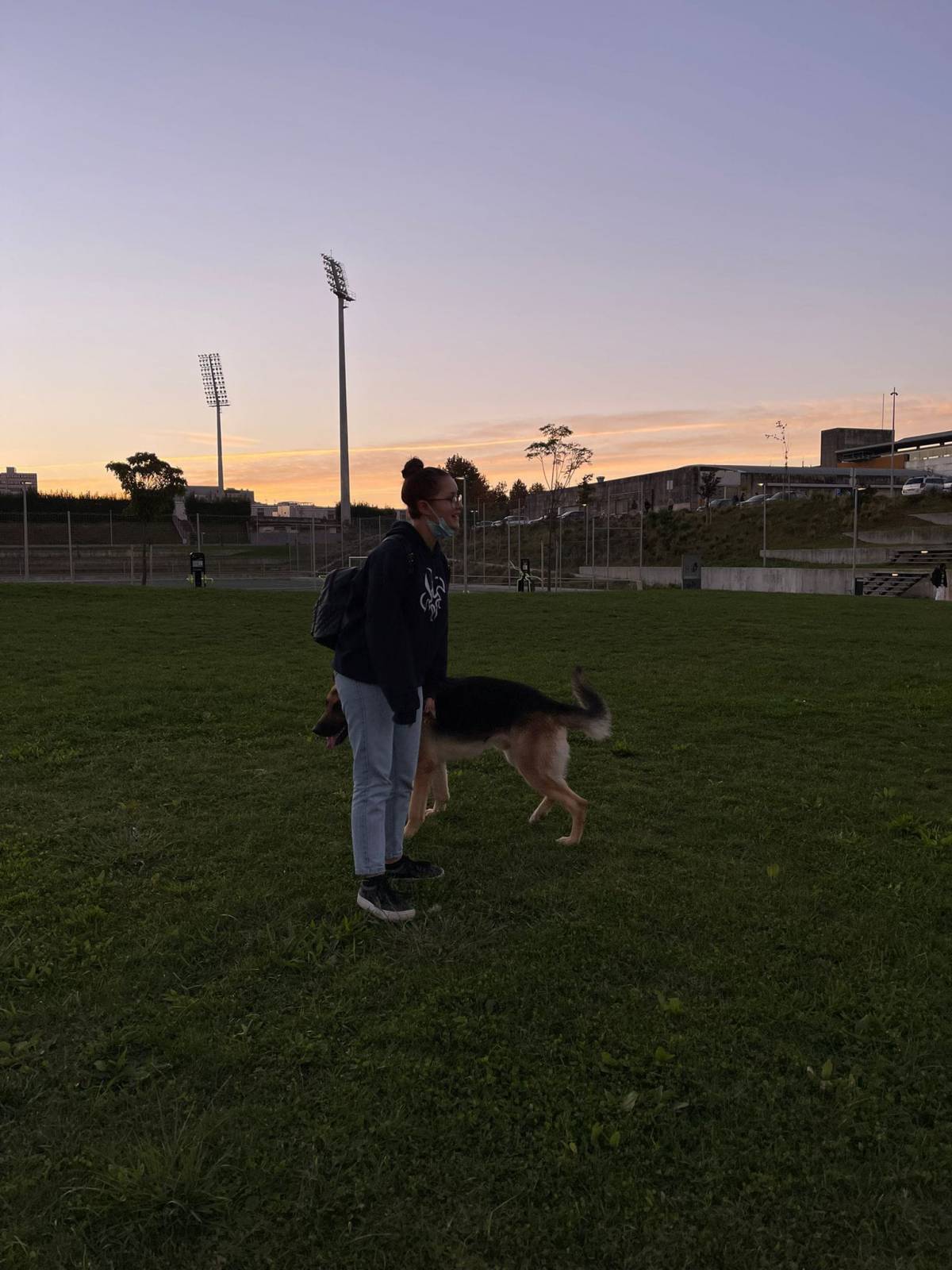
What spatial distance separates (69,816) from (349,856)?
2019mm

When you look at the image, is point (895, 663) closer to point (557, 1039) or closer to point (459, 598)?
point (557, 1039)

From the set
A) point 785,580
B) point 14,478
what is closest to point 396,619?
point 785,580

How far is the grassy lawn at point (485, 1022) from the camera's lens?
2154 millimetres

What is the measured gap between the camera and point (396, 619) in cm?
357

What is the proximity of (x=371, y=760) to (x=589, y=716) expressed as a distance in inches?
57.7

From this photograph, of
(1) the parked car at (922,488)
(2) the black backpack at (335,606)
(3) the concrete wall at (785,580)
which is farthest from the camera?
(1) the parked car at (922,488)

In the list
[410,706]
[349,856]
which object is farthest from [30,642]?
[410,706]

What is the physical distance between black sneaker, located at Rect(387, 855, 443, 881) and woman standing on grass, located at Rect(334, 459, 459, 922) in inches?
9.2

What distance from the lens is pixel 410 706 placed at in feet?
11.8

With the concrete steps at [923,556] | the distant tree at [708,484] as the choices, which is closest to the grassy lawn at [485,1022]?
the concrete steps at [923,556]

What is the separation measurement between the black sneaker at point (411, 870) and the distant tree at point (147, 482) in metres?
46.3

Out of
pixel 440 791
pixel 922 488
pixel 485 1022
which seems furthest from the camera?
pixel 922 488

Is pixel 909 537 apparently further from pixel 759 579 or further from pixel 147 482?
pixel 147 482

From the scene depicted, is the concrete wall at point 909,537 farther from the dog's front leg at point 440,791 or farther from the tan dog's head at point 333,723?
the tan dog's head at point 333,723
